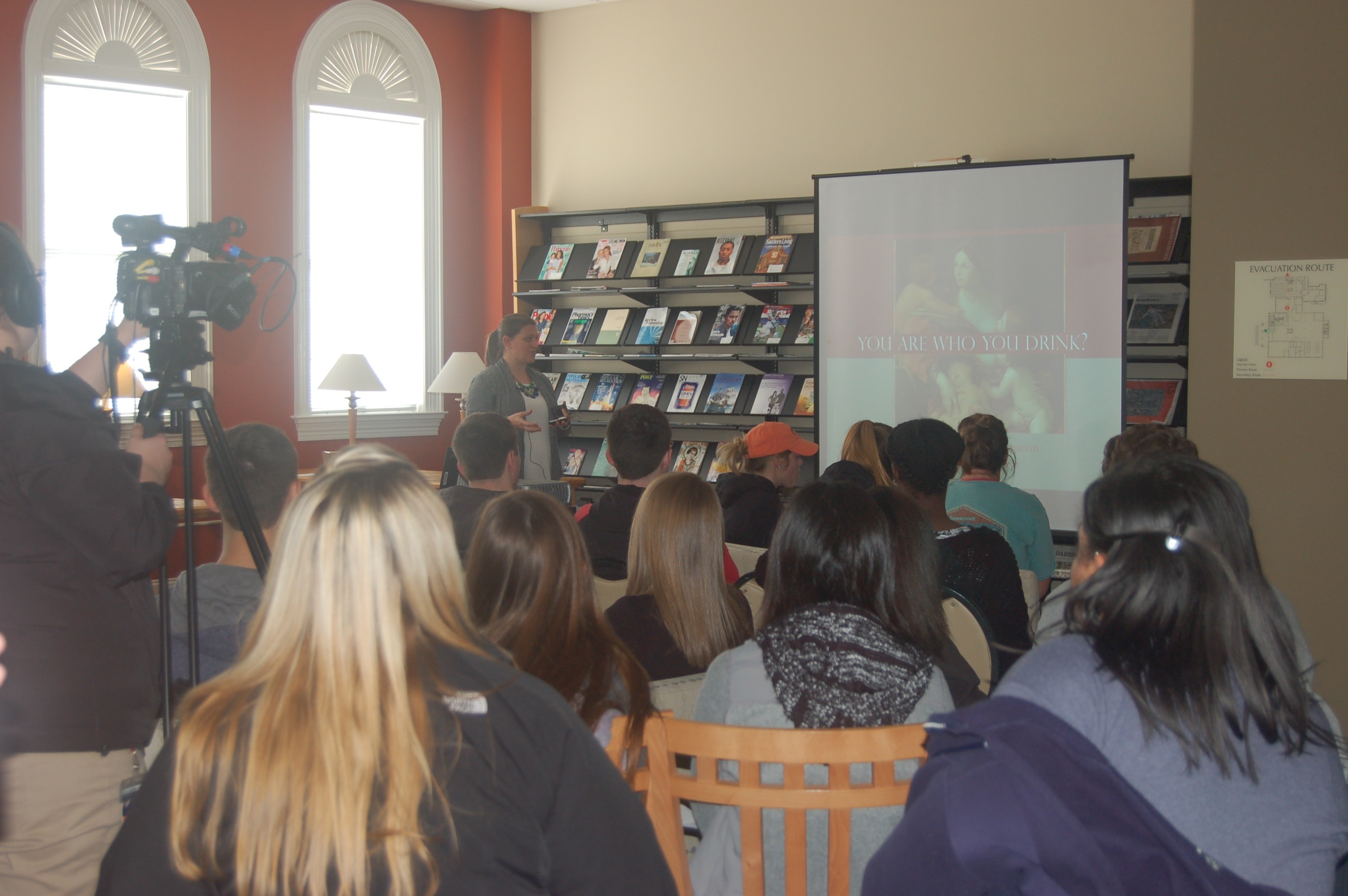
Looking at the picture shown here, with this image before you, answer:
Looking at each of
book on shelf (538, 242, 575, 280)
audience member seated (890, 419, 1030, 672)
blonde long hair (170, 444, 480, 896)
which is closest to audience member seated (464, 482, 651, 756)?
blonde long hair (170, 444, 480, 896)

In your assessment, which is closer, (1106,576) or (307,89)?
(1106,576)

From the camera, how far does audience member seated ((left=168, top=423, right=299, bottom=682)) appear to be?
1929 millimetres

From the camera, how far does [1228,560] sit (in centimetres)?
118

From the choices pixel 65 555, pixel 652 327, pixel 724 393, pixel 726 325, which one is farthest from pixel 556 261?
pixel 65 555

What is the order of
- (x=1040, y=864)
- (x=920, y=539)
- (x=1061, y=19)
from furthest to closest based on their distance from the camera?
(x=1061, y=19), (x=920, y=539), (x=1040, y=864)

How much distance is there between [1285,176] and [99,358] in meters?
3.96

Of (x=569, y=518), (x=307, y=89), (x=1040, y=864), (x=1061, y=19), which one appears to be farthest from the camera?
(x=307, y=89)

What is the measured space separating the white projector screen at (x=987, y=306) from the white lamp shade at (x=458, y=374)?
209 cm

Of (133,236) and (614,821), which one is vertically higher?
(133,236)

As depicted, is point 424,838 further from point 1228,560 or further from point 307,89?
point 307,89

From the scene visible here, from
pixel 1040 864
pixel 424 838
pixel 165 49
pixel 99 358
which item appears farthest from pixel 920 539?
pixel 165 49

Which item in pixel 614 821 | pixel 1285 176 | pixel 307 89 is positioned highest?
pixel 307 89

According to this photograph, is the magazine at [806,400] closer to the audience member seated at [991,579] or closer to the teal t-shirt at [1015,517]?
the teal t-shirt at [1015,517]

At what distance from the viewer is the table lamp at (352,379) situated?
5738mm
